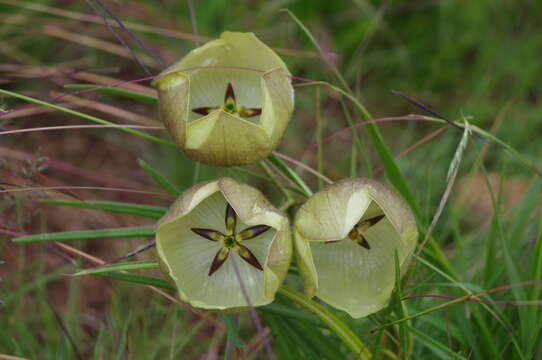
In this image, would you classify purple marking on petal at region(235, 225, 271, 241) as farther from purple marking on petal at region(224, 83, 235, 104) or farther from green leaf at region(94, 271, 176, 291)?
purple marking on petal at region(224, 83, 235, 104)

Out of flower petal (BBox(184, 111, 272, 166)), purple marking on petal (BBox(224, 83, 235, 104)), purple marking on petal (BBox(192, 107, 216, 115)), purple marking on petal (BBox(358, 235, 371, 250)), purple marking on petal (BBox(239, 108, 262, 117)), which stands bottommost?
purple marking on petal (BBox(358, 235, 371, 250))

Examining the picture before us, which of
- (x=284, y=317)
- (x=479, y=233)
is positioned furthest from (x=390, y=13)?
(x=284, y=317)

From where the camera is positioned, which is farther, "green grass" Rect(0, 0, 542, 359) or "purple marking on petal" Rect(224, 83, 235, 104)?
"green grass" Rect(0, 0, 542, 359)

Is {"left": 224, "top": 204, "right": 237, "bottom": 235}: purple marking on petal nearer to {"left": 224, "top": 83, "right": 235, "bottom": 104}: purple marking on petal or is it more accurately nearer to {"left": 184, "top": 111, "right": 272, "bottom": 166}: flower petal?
{"left": 184, "top": 111, "right": 272, "bottom": 166}: flower petal

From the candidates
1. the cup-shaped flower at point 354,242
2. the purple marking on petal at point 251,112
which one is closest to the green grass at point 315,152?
the purple marking on petal at point 251,112

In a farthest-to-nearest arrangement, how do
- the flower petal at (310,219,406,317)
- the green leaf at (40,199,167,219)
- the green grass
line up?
the green grass → the green leaf at (40,199,167,219) → the flower petal at (310,219,406,317)

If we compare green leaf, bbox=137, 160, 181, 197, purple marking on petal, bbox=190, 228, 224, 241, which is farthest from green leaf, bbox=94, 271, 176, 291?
green leaf, bbox=137, 160, 181, 197

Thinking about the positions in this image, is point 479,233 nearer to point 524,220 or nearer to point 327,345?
point 524,220

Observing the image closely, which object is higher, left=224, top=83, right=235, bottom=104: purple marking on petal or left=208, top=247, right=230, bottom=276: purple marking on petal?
left=224, top=83, right=235, bottom=104: purple marking on petal

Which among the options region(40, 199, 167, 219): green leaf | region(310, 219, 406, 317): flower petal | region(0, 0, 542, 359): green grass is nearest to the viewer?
region(310, 219, 406, 317): flower petal
